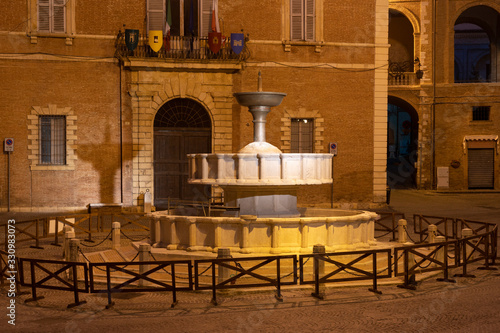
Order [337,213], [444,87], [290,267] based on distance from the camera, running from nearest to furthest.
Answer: [290,267] < [337,213] < [444,87]

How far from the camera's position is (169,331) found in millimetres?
8398

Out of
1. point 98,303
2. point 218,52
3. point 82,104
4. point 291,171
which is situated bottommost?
point 98,303

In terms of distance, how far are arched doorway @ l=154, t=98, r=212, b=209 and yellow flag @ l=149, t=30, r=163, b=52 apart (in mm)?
2313

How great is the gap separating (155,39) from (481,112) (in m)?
21.2

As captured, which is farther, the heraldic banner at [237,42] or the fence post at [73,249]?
the heraldic banner at [237,42]

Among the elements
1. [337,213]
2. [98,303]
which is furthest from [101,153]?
[98,303]

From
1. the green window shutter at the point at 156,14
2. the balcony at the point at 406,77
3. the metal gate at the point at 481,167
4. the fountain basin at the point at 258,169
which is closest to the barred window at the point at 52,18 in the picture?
the green window shutter at the point at 156,14

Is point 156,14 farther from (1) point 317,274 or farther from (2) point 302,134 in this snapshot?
(1) point 317,274

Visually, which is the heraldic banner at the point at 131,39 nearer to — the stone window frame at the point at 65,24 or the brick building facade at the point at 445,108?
the stone window frame at the point at 65,24

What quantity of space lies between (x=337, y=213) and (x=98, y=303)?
8.11 meters

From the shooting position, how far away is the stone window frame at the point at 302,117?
2581cm

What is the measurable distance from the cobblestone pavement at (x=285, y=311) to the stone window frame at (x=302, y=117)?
14.2 m

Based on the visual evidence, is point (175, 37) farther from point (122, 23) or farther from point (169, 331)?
point (169, 331)

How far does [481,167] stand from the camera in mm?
36938
